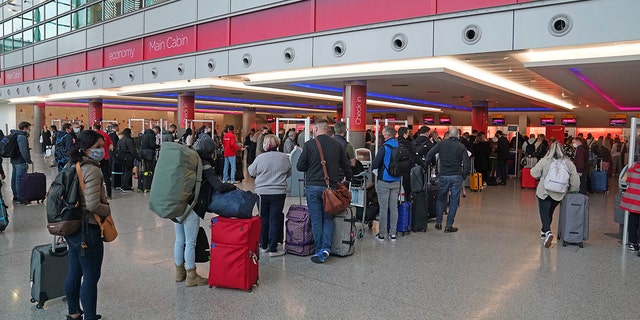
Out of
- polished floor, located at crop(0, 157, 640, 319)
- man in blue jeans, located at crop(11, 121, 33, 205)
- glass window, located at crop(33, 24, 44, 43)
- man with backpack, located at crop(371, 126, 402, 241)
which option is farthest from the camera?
glass window, located at crop(33, 24, 44, 43)

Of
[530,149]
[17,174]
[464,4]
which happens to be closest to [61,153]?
[17,174]

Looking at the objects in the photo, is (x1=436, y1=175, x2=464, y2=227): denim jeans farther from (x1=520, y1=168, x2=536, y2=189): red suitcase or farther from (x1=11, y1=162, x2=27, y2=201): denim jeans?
(x1=11, y1=162, x2=27, y2=201): denim jeans

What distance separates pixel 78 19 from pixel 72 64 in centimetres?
197

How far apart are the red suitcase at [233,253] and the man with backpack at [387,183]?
2598 millimetres

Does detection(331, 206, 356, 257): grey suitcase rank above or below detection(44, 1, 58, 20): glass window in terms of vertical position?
below

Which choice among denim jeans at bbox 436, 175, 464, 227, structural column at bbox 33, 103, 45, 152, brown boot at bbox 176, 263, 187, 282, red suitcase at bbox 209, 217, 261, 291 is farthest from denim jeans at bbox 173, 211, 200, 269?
structural column at bbox 33, 103, 45, 152

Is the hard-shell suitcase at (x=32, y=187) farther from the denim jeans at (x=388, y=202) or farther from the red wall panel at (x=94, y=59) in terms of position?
the red wall panel at (x=94, y=59)

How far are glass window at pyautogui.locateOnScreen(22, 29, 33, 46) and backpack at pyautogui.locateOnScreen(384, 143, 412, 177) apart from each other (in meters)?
24.6

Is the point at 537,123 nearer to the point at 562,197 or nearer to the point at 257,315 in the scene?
the point at 562,197

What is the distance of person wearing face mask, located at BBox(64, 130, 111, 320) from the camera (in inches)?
140

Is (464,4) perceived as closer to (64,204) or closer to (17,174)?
(64,204)

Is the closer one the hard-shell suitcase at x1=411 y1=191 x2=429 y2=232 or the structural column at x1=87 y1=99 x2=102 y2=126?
the hard-shell suitcase at x1=411 y1=191 x2=429 y2=232

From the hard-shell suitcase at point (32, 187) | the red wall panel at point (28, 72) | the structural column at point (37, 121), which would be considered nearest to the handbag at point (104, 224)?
the hard-shell suitcase at point (32, 187)

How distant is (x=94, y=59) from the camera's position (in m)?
19.6
